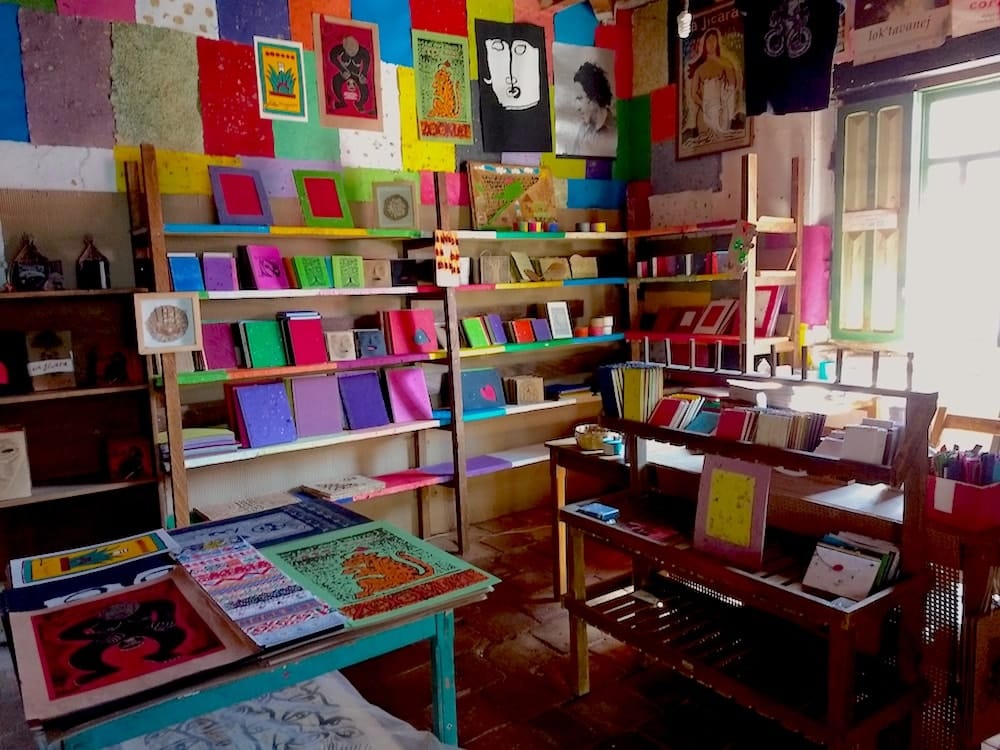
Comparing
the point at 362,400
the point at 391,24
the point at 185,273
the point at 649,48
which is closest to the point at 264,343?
the point at 185,273

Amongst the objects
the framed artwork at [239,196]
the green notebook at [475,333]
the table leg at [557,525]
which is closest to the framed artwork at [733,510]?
the table leg at [557,525]

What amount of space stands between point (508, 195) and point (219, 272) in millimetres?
1910

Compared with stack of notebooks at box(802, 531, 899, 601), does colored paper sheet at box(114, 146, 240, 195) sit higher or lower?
higher

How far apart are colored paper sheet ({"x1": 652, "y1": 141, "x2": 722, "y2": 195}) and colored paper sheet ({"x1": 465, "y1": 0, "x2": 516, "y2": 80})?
134 cm

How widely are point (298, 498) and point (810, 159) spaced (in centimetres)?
360

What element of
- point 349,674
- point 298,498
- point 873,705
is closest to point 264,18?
point 298,498

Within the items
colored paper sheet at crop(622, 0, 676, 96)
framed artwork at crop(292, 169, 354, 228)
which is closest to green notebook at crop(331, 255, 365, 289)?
framed artwork at crop(292, 169, 354, 228)

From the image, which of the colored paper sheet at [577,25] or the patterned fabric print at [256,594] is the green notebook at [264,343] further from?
the colored paper sheet at [577,25]

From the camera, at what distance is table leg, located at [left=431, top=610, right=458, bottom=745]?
183cm

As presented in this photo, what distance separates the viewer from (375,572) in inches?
76.7

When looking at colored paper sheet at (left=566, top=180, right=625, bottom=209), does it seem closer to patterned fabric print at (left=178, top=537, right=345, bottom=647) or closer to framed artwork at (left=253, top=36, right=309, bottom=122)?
framed artwork at (left=253, top=36, right=309, bottom=122)

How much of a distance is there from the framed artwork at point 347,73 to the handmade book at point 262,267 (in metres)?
0.83

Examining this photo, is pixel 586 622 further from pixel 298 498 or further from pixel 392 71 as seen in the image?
pixel 392 71

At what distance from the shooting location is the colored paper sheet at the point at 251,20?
12.2 ft
